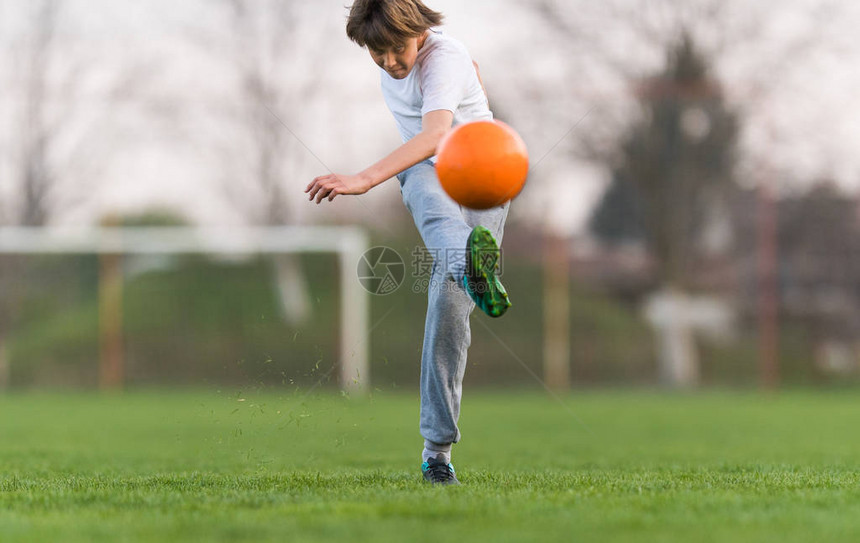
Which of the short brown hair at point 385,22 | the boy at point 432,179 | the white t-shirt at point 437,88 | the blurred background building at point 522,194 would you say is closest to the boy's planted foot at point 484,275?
the boy at point 432,179

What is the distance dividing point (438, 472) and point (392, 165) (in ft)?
3.61

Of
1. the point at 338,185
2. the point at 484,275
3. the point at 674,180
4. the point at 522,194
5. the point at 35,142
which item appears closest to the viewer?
the point at 484,275

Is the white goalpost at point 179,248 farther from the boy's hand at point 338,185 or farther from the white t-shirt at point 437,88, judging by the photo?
the boy's hand at point 338,185

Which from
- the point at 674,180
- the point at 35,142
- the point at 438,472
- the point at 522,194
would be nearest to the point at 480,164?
the point at 438,472

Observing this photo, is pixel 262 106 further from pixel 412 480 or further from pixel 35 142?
pixel 412 480

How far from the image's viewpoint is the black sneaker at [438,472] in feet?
11.4

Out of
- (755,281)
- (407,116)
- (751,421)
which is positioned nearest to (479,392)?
(755,281)

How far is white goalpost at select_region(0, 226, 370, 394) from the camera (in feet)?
42.1

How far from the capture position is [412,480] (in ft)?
11.6

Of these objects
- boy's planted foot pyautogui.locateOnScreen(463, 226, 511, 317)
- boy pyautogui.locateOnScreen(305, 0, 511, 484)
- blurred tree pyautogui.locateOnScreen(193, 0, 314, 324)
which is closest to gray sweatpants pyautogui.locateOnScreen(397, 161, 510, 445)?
boy pyautogui.locateOnScreen(305, 0, 511, 484)

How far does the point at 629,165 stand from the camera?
1391cm

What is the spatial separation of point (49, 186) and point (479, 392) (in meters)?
6.93

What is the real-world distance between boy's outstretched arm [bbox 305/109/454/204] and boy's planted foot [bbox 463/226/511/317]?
0.40m

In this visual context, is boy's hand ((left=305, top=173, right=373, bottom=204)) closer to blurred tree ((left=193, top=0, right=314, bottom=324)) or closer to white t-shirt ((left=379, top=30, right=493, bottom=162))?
white t-shirt ((left=379, top=30, right=493, bottom=162))
